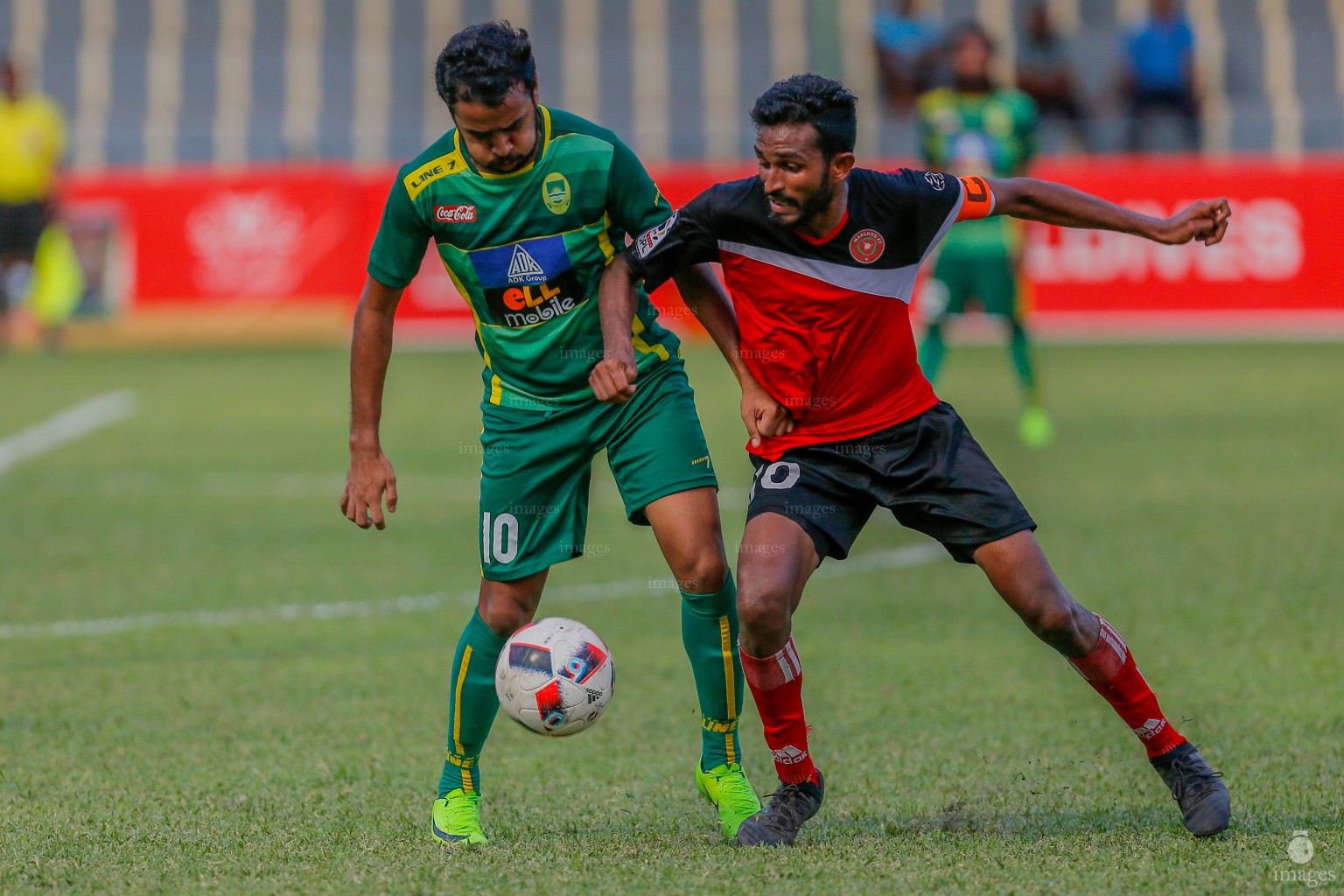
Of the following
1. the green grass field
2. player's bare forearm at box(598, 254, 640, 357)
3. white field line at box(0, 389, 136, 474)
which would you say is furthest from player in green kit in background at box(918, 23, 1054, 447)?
player's bare forearm at box(598, 254, 640, 357)

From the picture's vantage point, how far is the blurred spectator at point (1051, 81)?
19.9 metres

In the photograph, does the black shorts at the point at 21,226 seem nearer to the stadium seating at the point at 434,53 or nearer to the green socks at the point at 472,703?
the stadium seating at the point at 434,53

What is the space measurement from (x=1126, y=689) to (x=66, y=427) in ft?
33.6

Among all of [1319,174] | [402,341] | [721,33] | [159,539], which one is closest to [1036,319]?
[1319,174]

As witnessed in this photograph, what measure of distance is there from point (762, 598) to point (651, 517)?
46 centimetres

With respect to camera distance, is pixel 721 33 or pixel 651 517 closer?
pixel 651 517

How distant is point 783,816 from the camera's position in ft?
14.6

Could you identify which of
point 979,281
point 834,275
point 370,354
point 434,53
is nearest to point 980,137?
point 979,281

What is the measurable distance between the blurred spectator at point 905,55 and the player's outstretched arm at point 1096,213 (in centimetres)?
1560

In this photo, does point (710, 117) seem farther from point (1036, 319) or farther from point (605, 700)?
point (605, 700)

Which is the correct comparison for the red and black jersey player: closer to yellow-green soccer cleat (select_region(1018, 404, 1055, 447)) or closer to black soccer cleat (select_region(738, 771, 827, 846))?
black soccer cleat (select_region(738, 771, 827, 846))

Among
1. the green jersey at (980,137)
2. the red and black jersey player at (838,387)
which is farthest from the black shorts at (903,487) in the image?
the green jersey at (980,137)

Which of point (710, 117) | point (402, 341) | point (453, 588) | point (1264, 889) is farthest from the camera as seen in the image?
point (710, 117)

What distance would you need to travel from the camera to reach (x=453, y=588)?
26.0 ft
